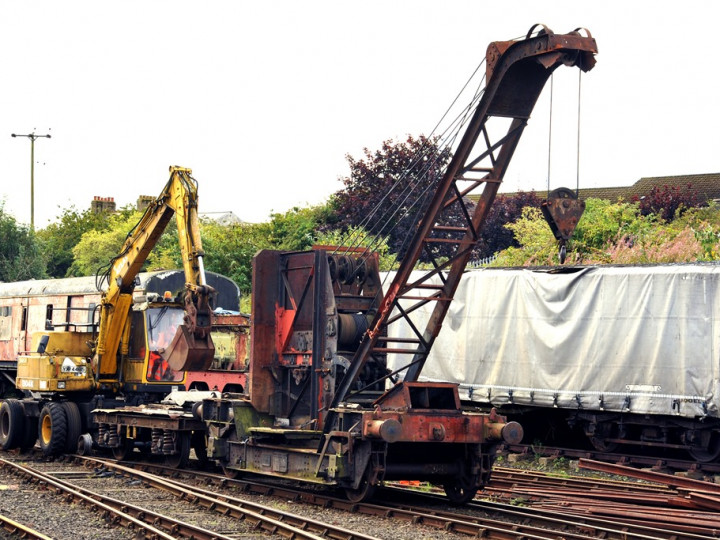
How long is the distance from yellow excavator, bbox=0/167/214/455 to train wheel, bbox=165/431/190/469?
2.42m

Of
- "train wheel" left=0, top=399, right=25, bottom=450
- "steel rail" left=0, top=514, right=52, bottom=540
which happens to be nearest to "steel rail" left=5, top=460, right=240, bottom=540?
"steel rail" left=0, top=514, right=52, bottom=540

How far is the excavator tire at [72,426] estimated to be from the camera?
1912 centimetres

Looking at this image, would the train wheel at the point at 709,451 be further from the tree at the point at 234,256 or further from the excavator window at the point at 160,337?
the tree at the point at 234,256

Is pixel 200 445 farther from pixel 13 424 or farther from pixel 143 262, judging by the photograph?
pixel 13 424

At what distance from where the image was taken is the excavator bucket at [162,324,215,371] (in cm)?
1642

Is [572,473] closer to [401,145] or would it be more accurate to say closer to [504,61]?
[504,61]

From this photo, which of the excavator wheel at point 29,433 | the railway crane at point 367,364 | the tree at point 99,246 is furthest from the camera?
the tree at point 99,246

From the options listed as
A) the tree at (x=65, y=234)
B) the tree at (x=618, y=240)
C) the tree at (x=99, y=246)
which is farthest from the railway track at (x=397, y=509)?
the tree at (x=65, y=234)

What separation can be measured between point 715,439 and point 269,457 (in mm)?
7644

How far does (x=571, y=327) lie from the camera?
18828mm

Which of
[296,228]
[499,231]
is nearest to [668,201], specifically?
[499,231]

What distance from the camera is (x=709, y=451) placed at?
17.1 meters

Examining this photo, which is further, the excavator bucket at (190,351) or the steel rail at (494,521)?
the excavator bucket at (190,351)

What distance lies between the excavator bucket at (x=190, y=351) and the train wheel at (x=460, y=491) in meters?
4.78
